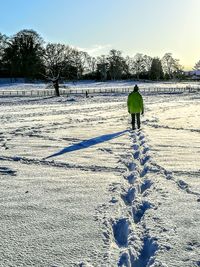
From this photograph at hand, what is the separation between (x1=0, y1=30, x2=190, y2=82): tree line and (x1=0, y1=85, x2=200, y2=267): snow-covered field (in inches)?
1715

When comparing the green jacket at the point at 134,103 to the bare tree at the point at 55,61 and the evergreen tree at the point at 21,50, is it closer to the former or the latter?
Result: the bare tree at the point at 55,61

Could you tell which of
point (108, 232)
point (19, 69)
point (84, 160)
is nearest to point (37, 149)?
point (84, 160)

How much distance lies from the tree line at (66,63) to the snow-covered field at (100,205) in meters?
43.6

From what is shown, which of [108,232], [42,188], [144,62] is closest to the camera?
[108,232]

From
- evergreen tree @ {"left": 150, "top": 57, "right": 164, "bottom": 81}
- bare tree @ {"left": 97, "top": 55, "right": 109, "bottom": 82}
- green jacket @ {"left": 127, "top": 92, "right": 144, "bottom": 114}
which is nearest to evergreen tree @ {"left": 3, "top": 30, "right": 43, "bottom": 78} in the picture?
bare tree @ {"left": 97, "top": 55, "right": 109, "bottom": 82}

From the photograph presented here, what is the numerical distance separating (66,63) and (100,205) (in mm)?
51783

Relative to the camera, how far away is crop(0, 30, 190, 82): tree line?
56562mm

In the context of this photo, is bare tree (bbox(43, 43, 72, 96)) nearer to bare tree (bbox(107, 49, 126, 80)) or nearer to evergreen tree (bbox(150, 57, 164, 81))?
bare tree (bbox(107, 49, 126, 80))

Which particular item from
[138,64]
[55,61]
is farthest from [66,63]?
[138,64]

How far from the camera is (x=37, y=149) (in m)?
10.2

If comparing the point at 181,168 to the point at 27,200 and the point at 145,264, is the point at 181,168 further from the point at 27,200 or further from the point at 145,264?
the point at 145,264

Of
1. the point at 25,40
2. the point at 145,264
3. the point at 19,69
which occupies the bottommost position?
the point at 145,264

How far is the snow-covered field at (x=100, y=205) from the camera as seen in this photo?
4.14 meters

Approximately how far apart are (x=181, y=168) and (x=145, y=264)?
4121 mm
